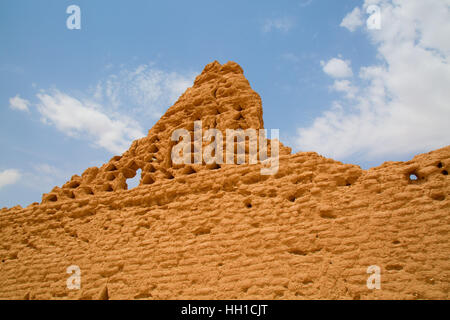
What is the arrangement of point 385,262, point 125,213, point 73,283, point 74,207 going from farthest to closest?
point 74,207, point 125,213, point 73,283, point 385,262

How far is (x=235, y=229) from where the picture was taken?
15.4ft

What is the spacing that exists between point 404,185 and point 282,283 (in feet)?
7.05

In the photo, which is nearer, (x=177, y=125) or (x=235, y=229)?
(x=235, y=229)

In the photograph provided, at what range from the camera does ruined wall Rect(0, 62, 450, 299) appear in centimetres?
384

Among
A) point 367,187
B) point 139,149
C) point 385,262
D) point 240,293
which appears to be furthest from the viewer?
point 139,149

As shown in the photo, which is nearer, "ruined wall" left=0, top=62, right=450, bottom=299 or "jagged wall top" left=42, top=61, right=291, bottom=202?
"ruined wall" left=0, top=62, right=450, bottom=299

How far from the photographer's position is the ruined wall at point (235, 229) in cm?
384

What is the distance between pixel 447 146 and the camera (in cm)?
428

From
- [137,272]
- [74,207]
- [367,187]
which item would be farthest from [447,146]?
[74,207]

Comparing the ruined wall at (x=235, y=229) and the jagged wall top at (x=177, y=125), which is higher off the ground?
the jagged wall top at (x=177, y=125)

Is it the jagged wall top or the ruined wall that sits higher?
the jagged wall top

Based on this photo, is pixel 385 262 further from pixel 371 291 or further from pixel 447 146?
pixel 447 146

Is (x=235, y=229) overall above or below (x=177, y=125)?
below

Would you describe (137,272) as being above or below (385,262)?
below
